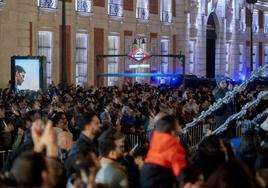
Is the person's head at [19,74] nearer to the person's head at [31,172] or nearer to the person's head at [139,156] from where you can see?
the person's head at [139,156]

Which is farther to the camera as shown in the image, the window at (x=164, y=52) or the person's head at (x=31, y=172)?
the window at (x=164, y=52)

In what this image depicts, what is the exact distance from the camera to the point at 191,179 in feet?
22.2

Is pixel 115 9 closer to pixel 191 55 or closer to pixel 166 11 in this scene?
pixel 166 11

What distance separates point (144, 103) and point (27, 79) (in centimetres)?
501

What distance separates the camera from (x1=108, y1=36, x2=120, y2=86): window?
3594 cm

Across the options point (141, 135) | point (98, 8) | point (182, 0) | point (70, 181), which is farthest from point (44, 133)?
point (182, 0)

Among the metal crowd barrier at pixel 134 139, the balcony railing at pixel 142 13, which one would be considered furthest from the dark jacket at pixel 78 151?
the balcony railing at pixel 142 13

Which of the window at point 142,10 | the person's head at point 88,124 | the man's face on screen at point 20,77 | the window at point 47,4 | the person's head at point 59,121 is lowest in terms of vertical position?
the person's head at point 59,121

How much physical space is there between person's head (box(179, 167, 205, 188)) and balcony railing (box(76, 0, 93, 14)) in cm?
2704

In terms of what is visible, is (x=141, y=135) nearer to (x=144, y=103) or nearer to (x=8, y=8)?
(x=144, y=103)

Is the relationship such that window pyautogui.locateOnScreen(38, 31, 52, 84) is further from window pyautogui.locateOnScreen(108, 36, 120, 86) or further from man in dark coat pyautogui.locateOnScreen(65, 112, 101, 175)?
man in dark coat pyautogui.locateOnScreen(65, 112, 101, 175)

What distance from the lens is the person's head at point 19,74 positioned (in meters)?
21.9

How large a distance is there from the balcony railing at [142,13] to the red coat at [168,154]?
1244 inches

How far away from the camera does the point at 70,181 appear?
24.0 feet
